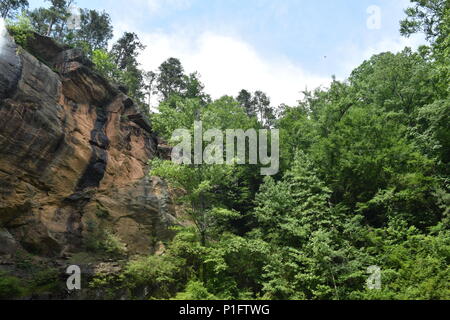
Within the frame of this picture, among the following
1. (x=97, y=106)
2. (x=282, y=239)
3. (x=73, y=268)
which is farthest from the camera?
(x=97, y=106)

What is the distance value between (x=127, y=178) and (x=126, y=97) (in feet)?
25.6

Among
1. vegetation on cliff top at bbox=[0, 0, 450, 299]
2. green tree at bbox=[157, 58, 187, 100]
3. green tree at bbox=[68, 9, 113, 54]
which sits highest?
green tree at bbox=[68, 9, 113, 54]

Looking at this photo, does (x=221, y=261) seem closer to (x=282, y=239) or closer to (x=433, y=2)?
(x=282, y=239)

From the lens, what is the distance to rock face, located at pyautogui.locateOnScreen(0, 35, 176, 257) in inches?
615

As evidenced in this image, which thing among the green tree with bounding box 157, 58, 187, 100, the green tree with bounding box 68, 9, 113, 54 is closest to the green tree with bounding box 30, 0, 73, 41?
the green tree with bounding box 68, 9, 113, 54

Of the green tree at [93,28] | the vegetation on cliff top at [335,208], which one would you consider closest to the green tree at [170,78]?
the green tree at [93,28]

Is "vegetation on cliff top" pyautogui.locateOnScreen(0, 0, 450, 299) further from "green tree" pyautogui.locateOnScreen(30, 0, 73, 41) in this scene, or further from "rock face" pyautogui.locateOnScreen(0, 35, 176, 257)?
Result: "green tree" pyautogui.locateOnScreen(30, 0, 73, 41)

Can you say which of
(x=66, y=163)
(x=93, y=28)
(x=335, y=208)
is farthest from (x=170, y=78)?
(x=335, y=208)

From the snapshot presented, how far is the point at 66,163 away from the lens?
59.8ft

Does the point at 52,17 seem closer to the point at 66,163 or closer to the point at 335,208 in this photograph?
the point at 66,163

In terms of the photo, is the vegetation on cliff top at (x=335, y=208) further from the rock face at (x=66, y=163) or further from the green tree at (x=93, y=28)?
the green tree at (x=93, y=28)

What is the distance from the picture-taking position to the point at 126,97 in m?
25.2

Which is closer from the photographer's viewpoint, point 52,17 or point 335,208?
point 335,208
